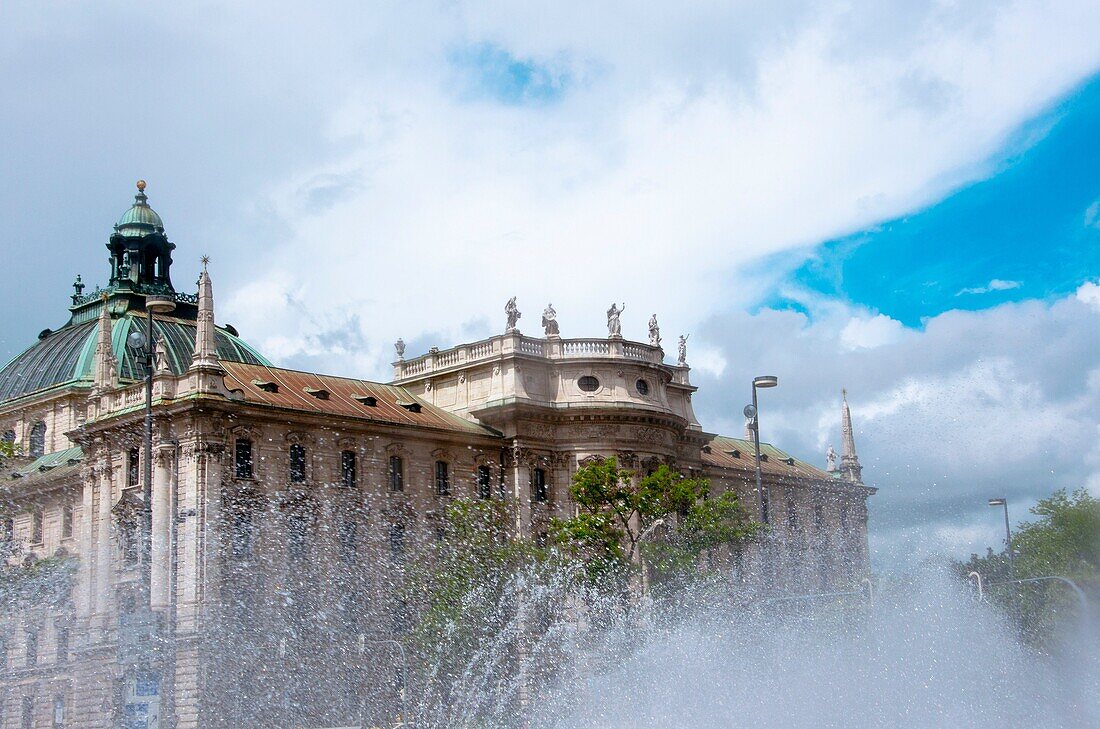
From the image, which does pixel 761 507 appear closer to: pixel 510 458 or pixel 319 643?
pixel 319 643

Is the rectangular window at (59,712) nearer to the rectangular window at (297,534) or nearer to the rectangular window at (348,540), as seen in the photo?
the rectangular window at (297,534)

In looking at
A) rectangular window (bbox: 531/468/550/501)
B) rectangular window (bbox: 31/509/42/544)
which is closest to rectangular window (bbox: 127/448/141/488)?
rectangular window (bbox: 31/509/42/544)

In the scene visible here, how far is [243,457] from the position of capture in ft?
215

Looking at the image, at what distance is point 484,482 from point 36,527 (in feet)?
82.2

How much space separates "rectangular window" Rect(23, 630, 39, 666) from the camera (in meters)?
71.9

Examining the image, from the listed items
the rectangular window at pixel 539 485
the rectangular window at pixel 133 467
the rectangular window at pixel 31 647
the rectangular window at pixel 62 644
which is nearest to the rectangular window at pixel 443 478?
the rectangular window at pixel 539 485

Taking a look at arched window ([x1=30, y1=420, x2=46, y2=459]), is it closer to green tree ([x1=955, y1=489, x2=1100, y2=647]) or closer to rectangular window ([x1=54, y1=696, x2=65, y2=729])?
rectangular window ([x1=54, y1=696, x2=65, y2=729])

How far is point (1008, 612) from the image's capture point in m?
51.6

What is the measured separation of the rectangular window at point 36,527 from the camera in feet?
255

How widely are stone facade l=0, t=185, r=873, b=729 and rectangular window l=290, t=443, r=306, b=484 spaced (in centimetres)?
10

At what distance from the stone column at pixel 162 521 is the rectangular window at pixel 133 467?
1.72 metres

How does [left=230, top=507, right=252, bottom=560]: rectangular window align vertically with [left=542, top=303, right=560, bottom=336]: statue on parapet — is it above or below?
below

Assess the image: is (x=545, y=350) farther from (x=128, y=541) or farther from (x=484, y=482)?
(x=128, y=541)

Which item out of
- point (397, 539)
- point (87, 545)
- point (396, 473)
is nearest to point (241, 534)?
point (397, 539)
